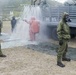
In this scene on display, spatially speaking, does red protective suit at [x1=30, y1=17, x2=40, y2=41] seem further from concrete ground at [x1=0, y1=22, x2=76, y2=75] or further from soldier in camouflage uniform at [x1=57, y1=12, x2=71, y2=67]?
Result: soldier in camouflage uniform at [x1=57, y1=12, x2=71, y2=67]

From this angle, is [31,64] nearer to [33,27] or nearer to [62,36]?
[62,36]

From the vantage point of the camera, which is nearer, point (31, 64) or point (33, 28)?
point (31, 64)

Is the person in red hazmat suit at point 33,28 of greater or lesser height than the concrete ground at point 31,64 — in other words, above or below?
above

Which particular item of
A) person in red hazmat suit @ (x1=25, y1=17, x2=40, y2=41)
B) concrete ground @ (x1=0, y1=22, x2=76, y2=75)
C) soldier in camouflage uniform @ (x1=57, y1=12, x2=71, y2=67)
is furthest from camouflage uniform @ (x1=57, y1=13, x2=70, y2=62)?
person in red hazmat suit @ (x1=25, y1=17, x2=40, y2=41)

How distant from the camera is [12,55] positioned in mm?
9695

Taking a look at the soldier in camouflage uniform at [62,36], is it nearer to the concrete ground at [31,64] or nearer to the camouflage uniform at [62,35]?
the camouflage uniform at [62,35]

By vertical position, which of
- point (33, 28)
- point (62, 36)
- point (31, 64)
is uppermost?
point (62, 36)

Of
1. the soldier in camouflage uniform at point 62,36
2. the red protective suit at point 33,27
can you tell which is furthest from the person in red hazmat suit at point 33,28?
the soldier in camouflage uniform at point 62,36

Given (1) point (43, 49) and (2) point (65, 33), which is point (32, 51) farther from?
(2) point (65, 33)

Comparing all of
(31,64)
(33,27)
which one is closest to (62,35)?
→ (31,64)

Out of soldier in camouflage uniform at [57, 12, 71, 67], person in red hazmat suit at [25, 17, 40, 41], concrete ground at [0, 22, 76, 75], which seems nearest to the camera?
concrete ground at [0, 22, 76, 75]

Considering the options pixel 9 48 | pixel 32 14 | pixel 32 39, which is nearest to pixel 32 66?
pixel 9 48

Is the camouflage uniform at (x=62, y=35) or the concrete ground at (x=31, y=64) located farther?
the camouflage uniform at (x=62, y=35)

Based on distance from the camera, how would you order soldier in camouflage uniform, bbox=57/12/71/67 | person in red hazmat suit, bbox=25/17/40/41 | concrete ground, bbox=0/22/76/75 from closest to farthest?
concrete ground, bbox=0/22/76/75 < soldier in camouflage uniform, bbox=57/12/71/67 < person in red hazmat suit, bbox=25/17/40/41
